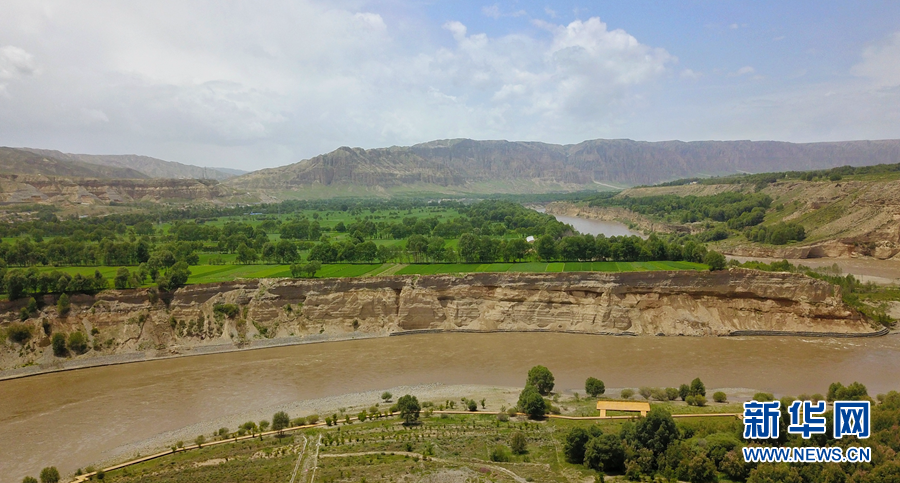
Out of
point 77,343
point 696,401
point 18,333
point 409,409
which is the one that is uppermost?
point 18,333

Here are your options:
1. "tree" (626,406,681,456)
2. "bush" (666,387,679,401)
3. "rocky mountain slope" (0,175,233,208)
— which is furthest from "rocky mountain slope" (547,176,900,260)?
"rocky mountain slope" (0,175,233,208)

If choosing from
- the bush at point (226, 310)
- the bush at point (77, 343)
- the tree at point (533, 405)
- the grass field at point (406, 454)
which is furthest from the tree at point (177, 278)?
the tree at point (533, 405)

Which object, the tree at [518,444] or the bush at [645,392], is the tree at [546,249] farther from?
the tree at [518,444]

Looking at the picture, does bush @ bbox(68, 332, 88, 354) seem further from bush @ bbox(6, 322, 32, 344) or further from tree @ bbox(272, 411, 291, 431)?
tree @ bbox(272, 411, 291, 431)

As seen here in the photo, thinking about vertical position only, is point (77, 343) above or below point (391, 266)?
below

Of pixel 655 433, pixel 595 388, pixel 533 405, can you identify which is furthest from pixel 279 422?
pixel 655 433

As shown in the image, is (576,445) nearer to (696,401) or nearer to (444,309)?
(696,401)

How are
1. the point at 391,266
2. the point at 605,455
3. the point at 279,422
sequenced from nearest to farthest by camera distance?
the point at 605,455 < the point at 279,422 < the point at 391,266

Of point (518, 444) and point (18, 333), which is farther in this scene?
point (18, 333)
